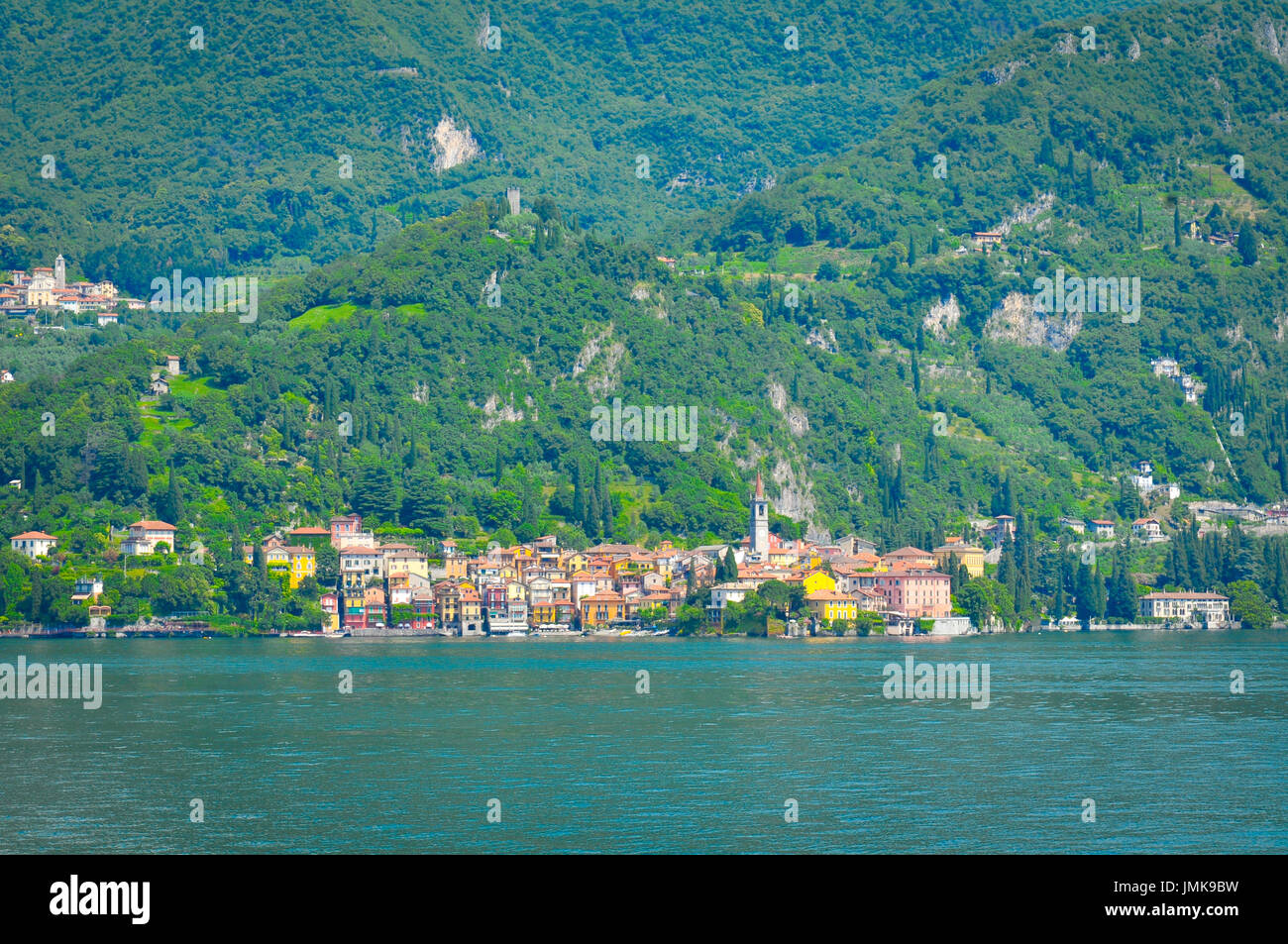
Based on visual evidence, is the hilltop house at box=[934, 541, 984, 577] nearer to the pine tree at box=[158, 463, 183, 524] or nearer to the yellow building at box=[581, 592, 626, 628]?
the yellow building at box=[581, 592, 626, 628]

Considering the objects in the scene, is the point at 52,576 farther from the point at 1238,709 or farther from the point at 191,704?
the point at 1238,709

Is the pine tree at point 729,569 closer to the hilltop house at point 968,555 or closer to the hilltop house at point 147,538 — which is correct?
the hilltop house at point 968,555

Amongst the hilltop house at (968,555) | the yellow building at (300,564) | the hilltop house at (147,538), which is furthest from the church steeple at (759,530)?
the hilltop house at (147,538)

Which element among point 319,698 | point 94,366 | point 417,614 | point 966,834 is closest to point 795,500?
point 417,614

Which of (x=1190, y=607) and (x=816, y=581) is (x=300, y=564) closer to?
(x=816, y=581)

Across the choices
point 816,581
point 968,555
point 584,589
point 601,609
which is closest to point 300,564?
point 584,589

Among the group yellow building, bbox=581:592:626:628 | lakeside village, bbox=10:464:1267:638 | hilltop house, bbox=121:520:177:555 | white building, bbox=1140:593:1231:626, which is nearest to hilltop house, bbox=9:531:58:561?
lakeside village, bbox=10:464:1267:638

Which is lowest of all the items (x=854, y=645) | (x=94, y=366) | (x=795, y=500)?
(x=854, y=645)
